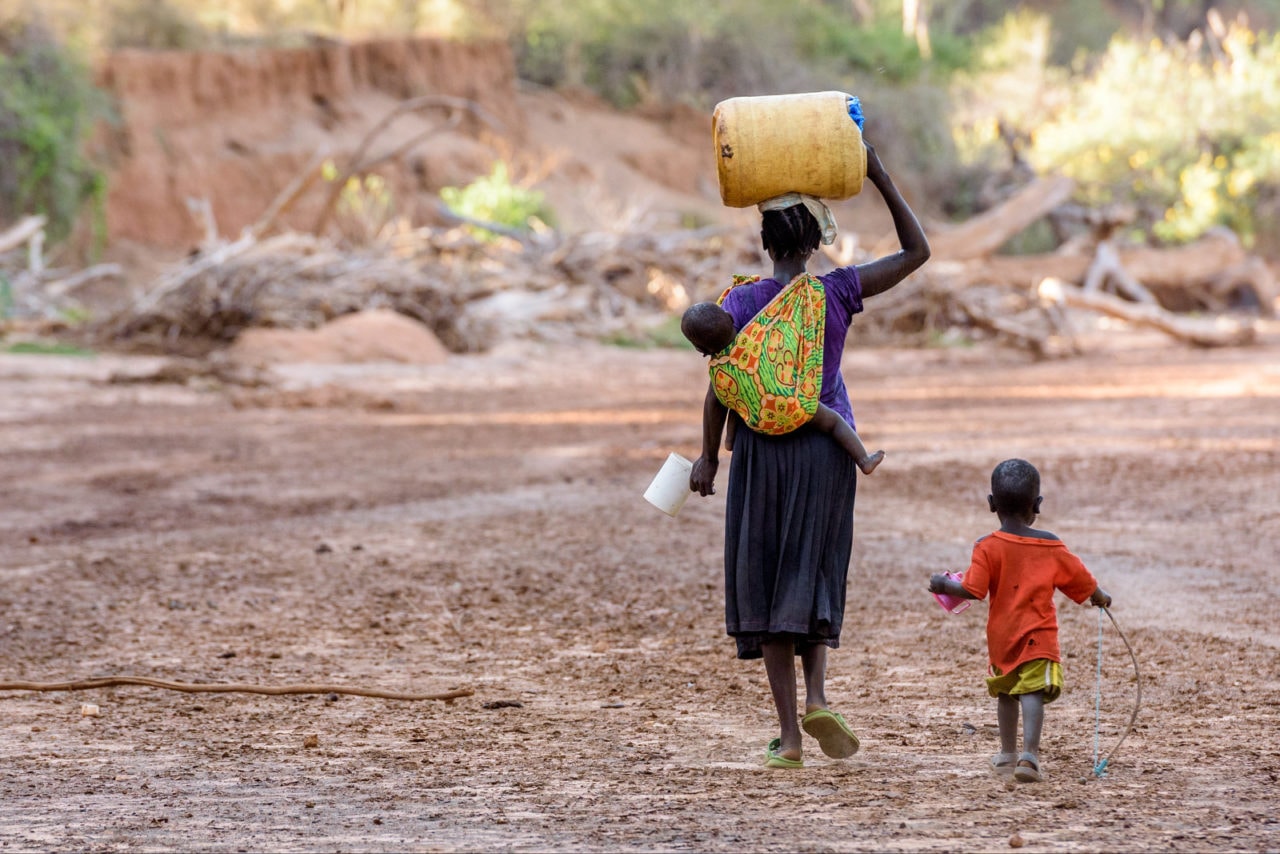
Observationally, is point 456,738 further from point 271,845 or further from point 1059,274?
point 1059,274

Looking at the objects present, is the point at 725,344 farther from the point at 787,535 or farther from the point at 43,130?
the point at 43,130

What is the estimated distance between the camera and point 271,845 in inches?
117

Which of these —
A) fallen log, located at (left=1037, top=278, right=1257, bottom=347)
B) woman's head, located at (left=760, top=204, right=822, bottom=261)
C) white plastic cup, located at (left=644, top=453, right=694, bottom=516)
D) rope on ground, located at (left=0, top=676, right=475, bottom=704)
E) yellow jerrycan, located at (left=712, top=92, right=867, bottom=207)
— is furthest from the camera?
fallen log, located at (left=1037, top=278, right=1257, bottom=347)

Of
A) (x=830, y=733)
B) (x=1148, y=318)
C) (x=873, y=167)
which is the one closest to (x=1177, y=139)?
(x=1148, y=318)

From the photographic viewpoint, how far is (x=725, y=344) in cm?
364

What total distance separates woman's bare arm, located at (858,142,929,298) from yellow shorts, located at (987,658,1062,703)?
101cm

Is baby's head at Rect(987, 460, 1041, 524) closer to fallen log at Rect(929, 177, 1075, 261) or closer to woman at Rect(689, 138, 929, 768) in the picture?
woman at Rect(689, 138, 929, 768)

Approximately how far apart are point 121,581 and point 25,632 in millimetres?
927

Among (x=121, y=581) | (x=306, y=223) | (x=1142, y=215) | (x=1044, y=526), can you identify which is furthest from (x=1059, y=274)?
(x=121, y=581)

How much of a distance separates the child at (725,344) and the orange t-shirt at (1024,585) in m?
0.37

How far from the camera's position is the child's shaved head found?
3.45 metres

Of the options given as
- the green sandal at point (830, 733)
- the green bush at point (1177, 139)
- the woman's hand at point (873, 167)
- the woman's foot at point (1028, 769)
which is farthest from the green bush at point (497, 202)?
the woman's foot at point (1028, 769)

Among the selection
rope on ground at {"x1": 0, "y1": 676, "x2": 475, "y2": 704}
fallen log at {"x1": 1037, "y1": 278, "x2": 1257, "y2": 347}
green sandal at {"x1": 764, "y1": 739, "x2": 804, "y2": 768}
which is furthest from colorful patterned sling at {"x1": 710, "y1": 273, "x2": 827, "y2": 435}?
fallen log at {"x1": 1037, "y1": 278, "x2": 1257, "y2": 347}

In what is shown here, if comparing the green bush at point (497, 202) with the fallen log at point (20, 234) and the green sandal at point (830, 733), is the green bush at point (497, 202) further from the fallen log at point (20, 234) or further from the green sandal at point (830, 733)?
the green sandal at point (830, 733)
